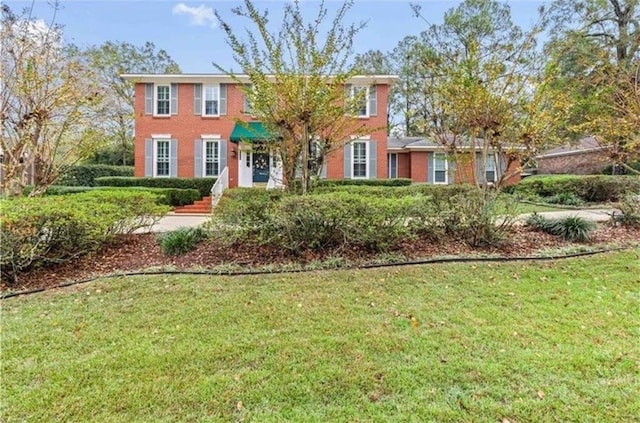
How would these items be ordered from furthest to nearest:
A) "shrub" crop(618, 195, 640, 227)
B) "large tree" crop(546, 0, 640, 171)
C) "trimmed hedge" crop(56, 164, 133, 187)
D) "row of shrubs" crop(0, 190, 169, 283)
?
"trimmed hedge" crop(56, 164, 133, 187) < "large tree" crop(546, 0, 640, 171) < "shrub" crop(618, 195, 640, 227) < "row of shrubs" crop(0, 190, 169, 283)

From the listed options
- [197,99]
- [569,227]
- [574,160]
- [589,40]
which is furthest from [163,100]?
[574,160]

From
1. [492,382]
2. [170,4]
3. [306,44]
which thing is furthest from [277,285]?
[170,4]

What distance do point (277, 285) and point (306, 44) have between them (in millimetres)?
4704

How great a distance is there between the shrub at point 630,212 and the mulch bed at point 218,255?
1148mm

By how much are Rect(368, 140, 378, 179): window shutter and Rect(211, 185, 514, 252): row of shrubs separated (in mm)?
11241

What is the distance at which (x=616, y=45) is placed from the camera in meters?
18.8

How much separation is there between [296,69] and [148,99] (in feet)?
45.3

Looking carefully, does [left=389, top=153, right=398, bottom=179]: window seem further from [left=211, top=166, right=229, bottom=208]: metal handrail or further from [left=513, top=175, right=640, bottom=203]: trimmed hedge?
[left=211, top=166, right=229, bottom=208]: metal handrail

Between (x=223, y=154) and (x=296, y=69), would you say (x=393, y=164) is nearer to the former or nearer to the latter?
(x=223, y=154)

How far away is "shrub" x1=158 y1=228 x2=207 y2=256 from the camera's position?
20.1 feet

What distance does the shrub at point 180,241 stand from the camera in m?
6.12

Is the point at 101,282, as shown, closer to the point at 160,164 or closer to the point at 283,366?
the point at 283,366

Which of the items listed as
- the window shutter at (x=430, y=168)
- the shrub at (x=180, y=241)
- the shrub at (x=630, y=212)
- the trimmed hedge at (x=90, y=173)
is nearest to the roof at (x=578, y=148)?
the window shutter at (x=430, y=168)

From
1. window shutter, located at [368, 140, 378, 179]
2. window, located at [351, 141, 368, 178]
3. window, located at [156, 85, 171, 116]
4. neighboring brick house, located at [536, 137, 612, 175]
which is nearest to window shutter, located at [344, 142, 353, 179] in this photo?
window, located at [351, 141, 368, 178]
